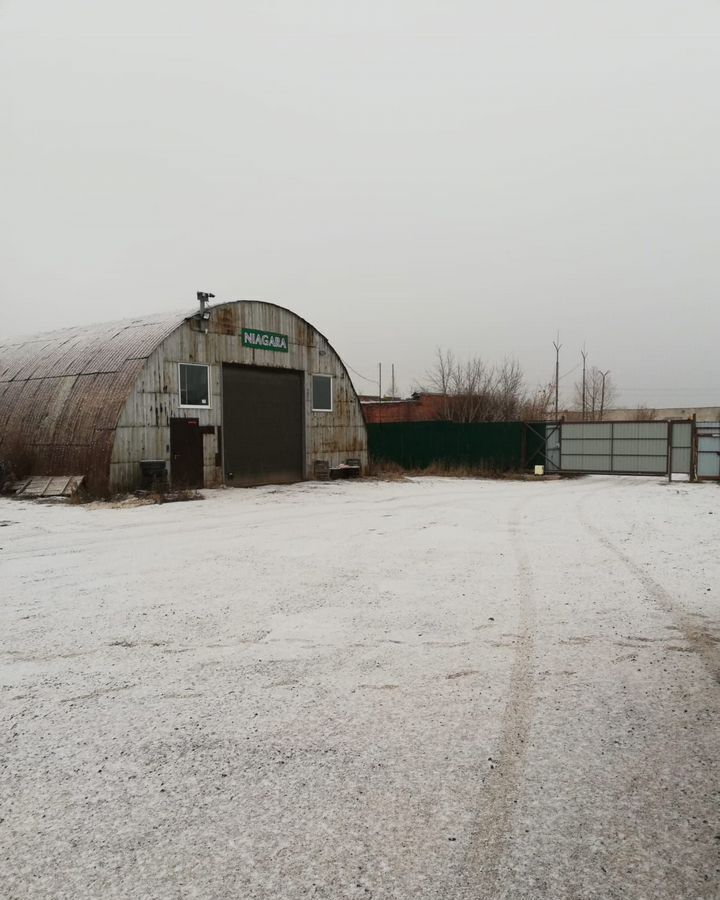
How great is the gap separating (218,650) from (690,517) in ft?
35.6

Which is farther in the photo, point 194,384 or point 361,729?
point 194,384

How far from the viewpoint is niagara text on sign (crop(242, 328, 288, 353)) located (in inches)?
797

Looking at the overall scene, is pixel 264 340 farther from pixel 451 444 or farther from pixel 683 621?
pixel 683 621

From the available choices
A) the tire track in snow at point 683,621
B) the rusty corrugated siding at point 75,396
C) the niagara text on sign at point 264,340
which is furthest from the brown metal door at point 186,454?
the tire track in snow at point 683,621

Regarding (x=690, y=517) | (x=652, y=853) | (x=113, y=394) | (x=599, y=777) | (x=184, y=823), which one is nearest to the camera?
(x=652, y=853)

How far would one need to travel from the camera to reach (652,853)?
2.87 metres

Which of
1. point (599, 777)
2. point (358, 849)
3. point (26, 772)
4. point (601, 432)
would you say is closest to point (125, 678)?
point (26, 772)

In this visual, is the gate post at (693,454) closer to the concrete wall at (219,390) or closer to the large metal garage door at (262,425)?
the concrete wall at (219,390)

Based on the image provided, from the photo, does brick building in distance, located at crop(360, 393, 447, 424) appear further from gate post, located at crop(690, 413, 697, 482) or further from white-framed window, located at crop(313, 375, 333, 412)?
gate post, located at crop(690, 413, 697, 482)

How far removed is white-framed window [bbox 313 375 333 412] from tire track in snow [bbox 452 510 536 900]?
17941 millimetres

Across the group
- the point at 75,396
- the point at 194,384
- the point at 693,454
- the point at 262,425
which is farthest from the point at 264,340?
the point at 693,454

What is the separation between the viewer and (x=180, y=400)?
18250mm

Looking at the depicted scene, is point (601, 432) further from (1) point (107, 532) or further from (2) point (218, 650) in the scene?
(2) point (218, 650)

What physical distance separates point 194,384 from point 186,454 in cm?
203
